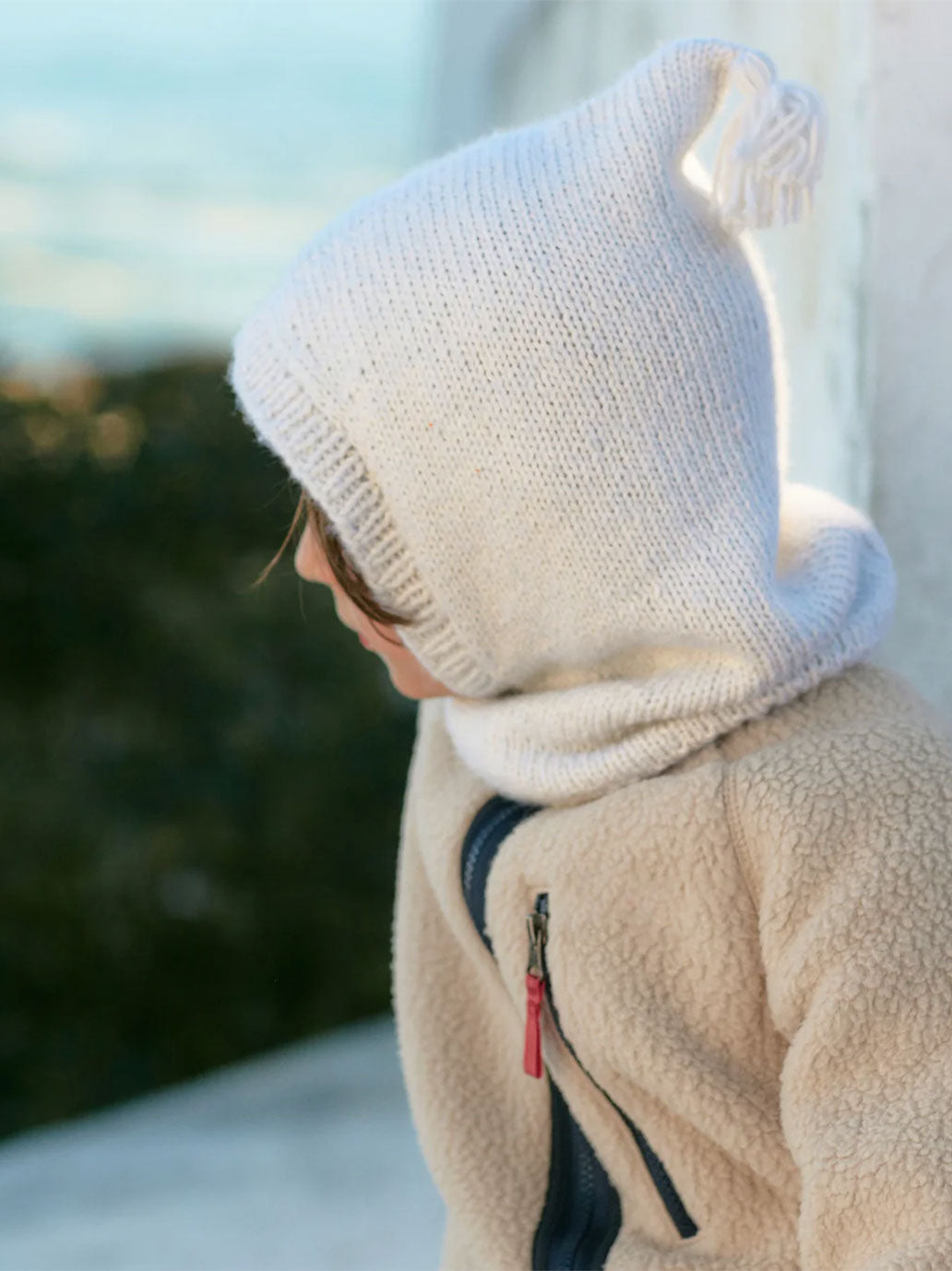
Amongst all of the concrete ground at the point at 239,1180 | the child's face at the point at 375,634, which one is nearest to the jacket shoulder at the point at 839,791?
the child's face at the point at 375,634

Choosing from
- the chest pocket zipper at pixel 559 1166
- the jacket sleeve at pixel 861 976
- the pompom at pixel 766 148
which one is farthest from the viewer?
the chest pocket zipper at pixel 559 1166

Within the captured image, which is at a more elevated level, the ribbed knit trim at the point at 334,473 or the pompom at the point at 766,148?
the pompom at the point at 766,148

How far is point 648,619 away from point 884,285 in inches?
17.5

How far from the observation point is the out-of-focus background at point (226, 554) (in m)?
1.38

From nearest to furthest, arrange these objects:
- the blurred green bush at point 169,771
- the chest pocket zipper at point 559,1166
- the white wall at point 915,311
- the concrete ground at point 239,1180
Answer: the chest pocket zipper at point 559,1166 → the white wall at point 915,311 → the concrete ground at point 239,1180 → the blurred green bush at point 169,771

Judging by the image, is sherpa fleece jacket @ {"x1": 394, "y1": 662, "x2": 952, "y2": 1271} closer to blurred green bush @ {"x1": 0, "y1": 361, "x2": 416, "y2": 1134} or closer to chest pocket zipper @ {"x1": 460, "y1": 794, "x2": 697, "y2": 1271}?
chest pocket zipper @ {"x1": 460, "y1": 794, "x2": 697, "y2": 1271}

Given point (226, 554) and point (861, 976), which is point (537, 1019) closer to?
point (861, 976)

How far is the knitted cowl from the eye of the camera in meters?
1.09

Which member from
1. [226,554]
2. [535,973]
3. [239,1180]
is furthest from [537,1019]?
[226,554]

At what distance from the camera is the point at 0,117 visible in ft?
14.7

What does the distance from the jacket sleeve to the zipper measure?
0.50ft

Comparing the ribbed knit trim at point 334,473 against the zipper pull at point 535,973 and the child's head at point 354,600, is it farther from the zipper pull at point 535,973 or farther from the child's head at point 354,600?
the zipper pull at point 535,973

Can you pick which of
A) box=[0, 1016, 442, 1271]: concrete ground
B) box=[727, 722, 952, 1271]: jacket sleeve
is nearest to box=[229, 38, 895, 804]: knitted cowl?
box=[727, 722, 952, 1271]: jacket sleeve

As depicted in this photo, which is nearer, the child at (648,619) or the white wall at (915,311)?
the child at (648,619)
